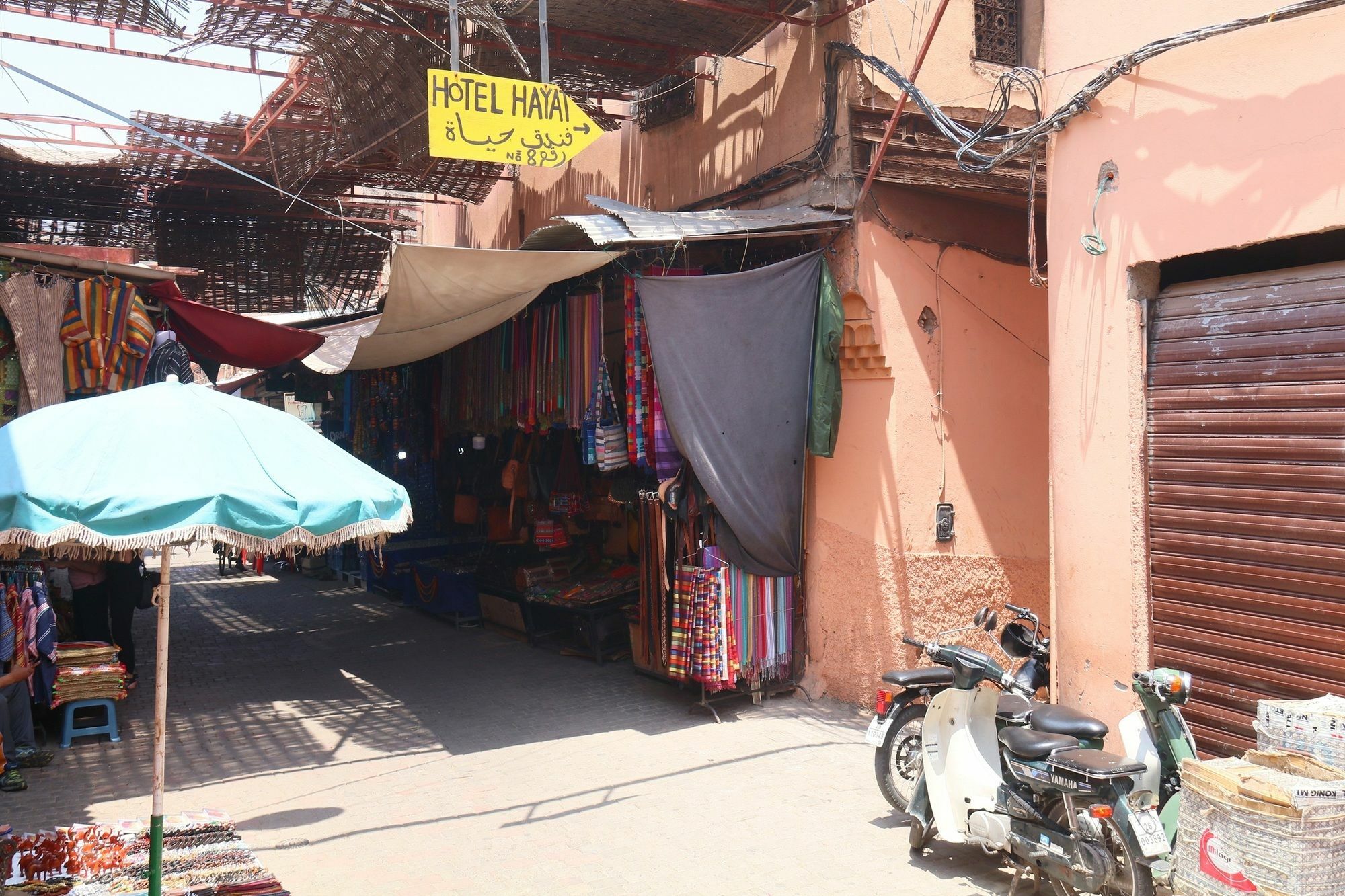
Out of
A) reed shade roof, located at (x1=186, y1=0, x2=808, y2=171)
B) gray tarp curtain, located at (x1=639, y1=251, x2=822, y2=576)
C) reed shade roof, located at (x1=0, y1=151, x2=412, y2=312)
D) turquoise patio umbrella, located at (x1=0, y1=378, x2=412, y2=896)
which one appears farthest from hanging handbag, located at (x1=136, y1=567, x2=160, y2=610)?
turquoise patio umbrella, located at (x1=0, y1=378, x2=412, y2=896)

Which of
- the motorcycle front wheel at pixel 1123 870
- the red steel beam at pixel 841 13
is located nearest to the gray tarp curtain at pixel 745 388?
the red steel beam at pixel 841 13

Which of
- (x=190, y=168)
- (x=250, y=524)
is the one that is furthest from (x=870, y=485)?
(x=190, y=168)

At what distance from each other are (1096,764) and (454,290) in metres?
4.76

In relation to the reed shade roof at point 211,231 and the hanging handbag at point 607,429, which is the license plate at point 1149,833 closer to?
the hanging handbag at point 607,429

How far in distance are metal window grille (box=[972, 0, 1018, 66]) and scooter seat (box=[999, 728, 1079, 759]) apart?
5401 millimetres

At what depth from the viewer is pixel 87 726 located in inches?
274

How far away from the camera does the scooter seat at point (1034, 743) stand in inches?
158

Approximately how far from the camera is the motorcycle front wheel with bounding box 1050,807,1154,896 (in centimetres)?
370

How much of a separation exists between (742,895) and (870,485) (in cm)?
335

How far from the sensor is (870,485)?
23.3 feet

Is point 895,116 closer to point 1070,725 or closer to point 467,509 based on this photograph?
point 1070,725

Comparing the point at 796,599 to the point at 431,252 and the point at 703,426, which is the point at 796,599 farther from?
the point at 431,252

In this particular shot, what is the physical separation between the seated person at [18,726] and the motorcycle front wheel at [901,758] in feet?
15.6

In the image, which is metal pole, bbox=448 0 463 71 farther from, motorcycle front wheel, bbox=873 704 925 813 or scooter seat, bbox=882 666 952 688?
motorcycle front wheel, bbox=873 704 925 813
